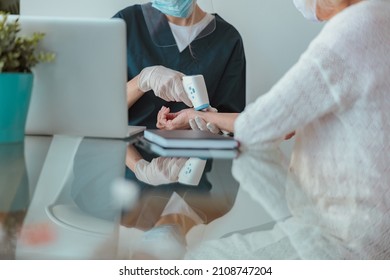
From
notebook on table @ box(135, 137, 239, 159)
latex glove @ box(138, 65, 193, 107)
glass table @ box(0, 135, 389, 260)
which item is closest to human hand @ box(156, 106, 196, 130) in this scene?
latex glove @ box(138, 65, 193, 107)

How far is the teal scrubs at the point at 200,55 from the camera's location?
2.25 meters

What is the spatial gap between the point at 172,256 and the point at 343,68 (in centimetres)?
43

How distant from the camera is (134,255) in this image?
2.32 ft

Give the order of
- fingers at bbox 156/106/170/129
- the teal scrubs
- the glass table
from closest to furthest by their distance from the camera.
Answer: the glass table
fingers at bbox 156/106/170/129
the teal scrubs

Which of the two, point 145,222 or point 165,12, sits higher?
point 145,222

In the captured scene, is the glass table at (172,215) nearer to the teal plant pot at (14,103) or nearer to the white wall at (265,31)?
the teal plant pot at (14,103)

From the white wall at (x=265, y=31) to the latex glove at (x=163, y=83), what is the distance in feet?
1.02

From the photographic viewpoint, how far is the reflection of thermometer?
0.95 m

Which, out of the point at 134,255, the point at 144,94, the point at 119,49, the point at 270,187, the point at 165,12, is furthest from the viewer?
the point at 165,12

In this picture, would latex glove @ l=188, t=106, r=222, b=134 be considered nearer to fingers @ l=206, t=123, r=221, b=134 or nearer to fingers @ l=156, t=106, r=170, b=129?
fingers @ l=206, t=123, r=221, b=134

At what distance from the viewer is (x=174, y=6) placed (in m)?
2.36

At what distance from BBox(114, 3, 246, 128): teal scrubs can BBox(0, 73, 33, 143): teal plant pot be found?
3.21 feet
